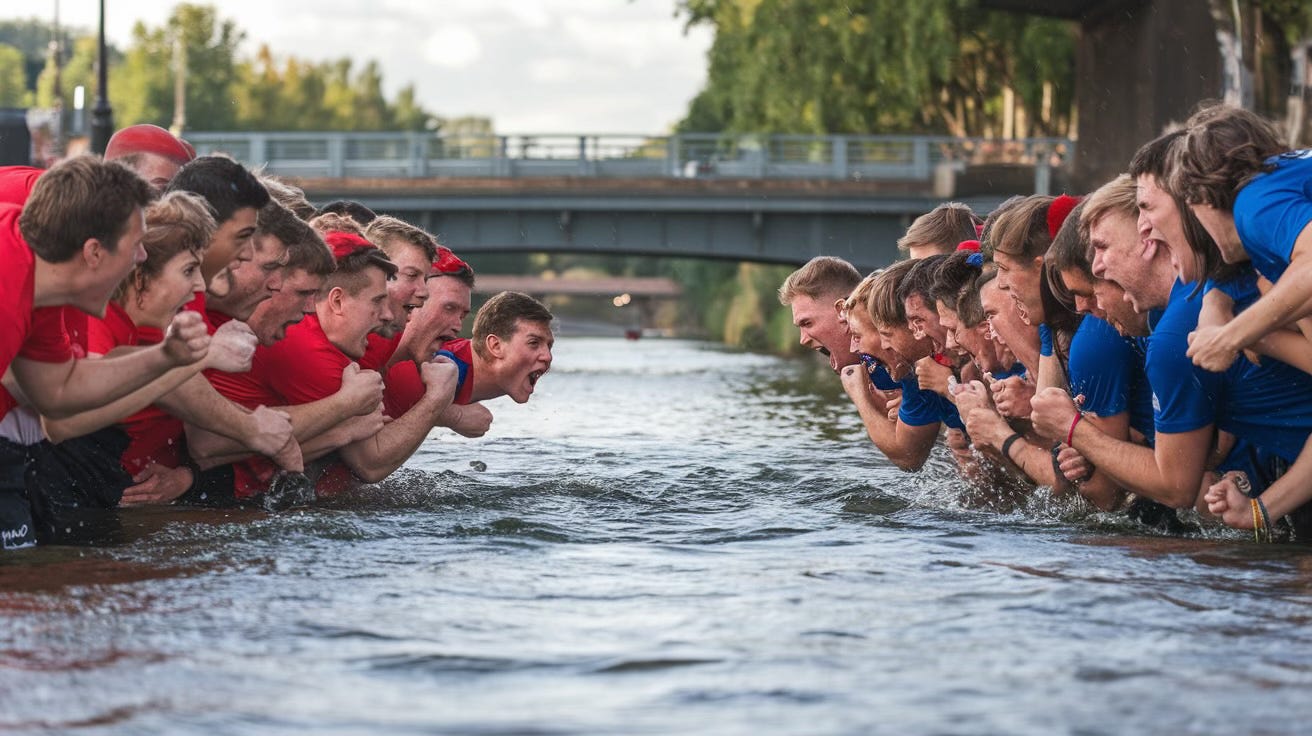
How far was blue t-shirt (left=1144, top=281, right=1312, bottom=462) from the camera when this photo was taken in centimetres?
662

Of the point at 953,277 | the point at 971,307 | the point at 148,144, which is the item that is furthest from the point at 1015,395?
the point at 148,144

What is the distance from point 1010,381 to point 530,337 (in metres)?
2.42

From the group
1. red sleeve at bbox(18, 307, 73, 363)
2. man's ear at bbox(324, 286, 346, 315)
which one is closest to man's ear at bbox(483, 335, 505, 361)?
man's ear at bbox(324, 286, 346, 315)

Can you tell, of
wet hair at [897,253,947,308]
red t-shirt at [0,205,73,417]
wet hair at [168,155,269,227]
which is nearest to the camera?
red t-shirt at [0,205,73,417]

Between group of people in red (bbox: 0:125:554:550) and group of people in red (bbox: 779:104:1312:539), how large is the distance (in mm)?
2054

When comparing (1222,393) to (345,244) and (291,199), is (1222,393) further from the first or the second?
(291,199)

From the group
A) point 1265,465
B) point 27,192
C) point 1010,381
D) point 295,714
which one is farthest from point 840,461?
point 295,714

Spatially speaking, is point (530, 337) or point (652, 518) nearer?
point (652, 518)

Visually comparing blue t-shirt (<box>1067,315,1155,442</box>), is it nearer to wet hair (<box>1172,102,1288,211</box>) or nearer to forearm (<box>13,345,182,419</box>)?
wet hair (<box>1172,102,1288,211</box>)

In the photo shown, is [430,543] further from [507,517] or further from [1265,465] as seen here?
[1265,465]

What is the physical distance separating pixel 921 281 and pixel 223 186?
297cm

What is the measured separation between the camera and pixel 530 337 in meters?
9.30

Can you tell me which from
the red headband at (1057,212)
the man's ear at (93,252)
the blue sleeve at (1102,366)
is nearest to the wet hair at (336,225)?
the man's ear at (93,252)

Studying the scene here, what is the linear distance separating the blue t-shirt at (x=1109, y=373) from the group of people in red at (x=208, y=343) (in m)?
2.80
